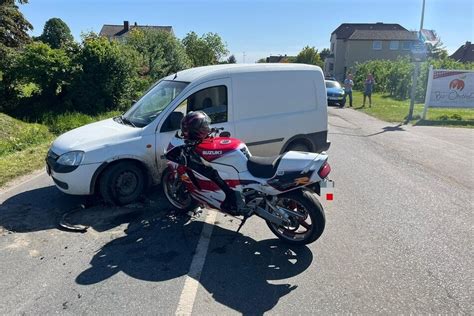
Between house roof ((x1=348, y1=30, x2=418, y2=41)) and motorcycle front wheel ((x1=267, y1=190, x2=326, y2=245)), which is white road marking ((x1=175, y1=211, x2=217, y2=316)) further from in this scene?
house roof ((x1=348, y1=30, x2=418, y2=41))

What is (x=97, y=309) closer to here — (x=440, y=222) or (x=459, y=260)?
(x=459, y=260)

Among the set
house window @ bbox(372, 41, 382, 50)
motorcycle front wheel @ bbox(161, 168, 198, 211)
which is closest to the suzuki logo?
motorcycle front wheel @ bbox(161, 168, 198, 211)

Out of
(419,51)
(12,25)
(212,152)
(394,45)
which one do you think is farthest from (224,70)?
(394,45)

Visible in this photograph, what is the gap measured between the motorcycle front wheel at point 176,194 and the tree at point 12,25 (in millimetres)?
22082

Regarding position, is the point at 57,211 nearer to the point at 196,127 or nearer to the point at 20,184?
the point at 20,184

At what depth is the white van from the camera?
17.3 feet

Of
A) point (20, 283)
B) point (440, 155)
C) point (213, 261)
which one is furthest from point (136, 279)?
point (440, 155)

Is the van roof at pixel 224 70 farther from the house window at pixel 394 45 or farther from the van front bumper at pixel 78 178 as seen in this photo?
the house window at pixel 394 45

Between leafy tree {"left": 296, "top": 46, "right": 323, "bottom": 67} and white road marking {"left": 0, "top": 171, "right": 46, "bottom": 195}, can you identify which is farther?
leafy tree {"left": 296, "top": 46, "right": 323, "bottom": 67}

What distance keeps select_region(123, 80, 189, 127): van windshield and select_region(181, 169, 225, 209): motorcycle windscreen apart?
137 cm

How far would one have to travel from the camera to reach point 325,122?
7168mm

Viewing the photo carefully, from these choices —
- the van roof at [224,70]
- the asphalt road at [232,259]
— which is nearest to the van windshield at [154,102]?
the van roof at [224,70]

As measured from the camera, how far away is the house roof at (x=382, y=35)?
206 ft

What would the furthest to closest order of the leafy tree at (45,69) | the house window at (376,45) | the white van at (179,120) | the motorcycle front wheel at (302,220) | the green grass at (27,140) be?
the house window at (376,45)
the leafy tree at (45,69)
the green grass at (27,140)
the white van at (179,120)
the motorcycle front wheel at (302,220)
